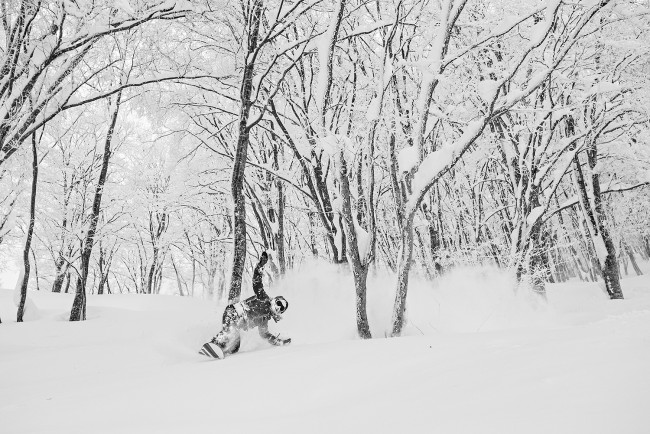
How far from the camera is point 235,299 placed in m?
5.44

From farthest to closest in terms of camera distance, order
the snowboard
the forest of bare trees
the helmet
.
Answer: the forest of bare trees → the helmet → the snowboard

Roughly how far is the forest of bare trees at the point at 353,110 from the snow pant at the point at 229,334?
824 mm

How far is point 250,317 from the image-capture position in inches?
187

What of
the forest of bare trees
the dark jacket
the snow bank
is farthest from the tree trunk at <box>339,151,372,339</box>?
the dark jacket

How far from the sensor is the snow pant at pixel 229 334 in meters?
4.39

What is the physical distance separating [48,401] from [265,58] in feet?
21.7

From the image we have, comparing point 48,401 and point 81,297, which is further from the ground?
point 81,297

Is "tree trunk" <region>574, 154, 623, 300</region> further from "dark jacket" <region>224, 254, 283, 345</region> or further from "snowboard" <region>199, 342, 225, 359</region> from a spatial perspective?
"snowboard" <region>199, 342, 225, 359</region>

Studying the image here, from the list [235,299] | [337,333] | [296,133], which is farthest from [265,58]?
[337,333]

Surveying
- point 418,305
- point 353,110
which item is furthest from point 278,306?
point 353,110

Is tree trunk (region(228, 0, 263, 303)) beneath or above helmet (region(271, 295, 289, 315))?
above

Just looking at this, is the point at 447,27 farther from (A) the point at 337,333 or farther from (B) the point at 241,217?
(A) the point at 337,333

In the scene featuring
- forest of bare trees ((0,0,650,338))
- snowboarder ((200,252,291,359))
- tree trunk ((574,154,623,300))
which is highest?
forest of bare trees ((0,0,650,338))

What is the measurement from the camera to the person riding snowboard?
445 centimetres
